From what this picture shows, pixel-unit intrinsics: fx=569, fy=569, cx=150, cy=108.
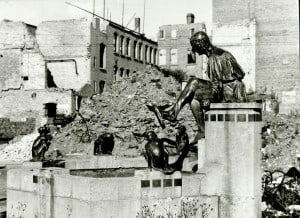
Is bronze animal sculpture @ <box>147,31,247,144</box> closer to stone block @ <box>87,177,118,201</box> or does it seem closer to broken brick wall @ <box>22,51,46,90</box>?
stone block @ <box>87,177,118,201</box>

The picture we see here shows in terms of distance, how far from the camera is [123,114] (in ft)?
129

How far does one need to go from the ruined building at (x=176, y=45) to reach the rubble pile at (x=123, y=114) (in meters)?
27.9

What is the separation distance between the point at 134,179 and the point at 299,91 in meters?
39.0

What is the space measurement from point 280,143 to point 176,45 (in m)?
46.6

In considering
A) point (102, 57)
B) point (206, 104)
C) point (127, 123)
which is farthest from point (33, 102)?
point (206, 104)

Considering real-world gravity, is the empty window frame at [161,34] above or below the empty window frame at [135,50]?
above

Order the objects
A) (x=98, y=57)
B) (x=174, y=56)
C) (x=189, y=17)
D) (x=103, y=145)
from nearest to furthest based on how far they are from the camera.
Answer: (x=103, y=145)
(x=98, y=57)
(x=174, y=56)
(x=189, y=17)

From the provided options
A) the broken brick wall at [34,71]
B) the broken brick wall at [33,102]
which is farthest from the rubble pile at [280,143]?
the broken brick wall at [34,71]

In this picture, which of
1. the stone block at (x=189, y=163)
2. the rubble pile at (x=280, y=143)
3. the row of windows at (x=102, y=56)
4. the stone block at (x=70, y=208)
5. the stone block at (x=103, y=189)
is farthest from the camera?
the row of windows at (x=102, y=56)

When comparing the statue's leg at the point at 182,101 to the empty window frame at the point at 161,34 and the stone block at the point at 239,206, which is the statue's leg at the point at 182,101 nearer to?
the stone block at the point at 239,206

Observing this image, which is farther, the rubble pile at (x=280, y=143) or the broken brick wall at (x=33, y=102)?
the broken brick wall at (x=33, y=102)

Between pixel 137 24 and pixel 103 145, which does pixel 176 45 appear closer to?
pixel 137 24

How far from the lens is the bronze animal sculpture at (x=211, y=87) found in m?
9.48

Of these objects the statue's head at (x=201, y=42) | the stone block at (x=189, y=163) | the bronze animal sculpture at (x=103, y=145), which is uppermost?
the statue's head at (x=201, y=42)
